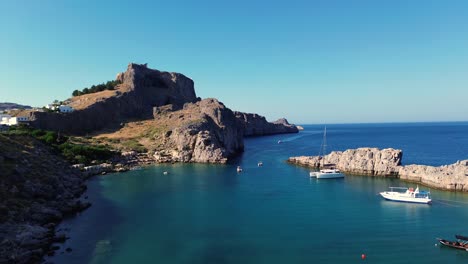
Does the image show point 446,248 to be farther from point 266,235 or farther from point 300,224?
point 266,235

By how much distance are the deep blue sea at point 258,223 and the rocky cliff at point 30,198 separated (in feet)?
7.92

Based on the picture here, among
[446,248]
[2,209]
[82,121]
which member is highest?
[82,121]

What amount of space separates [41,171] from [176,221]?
23.9 meters

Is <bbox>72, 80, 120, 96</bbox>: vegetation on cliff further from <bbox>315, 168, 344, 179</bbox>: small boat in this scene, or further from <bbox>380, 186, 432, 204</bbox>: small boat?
Result: <bbox>380, 186, 432, 204</bbox>: small boat

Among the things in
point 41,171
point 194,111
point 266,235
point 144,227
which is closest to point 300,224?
point 266,235

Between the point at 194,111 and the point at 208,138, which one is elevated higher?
the point at 194,111

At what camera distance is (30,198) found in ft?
132

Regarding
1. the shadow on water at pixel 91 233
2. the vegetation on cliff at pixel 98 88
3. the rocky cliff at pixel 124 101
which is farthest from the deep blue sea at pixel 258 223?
the vegetation on cliff at pixel 98 88

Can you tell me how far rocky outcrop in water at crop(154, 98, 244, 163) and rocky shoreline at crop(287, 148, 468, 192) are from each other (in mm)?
25341

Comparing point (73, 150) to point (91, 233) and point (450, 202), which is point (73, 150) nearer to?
point (91, 233)

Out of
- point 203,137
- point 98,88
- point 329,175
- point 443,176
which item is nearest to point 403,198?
point 443,176

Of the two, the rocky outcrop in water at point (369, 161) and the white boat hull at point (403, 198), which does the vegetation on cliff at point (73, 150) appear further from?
the white boat hull at point (403, 198)

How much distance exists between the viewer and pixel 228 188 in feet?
196

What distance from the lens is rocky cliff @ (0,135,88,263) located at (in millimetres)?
29806
